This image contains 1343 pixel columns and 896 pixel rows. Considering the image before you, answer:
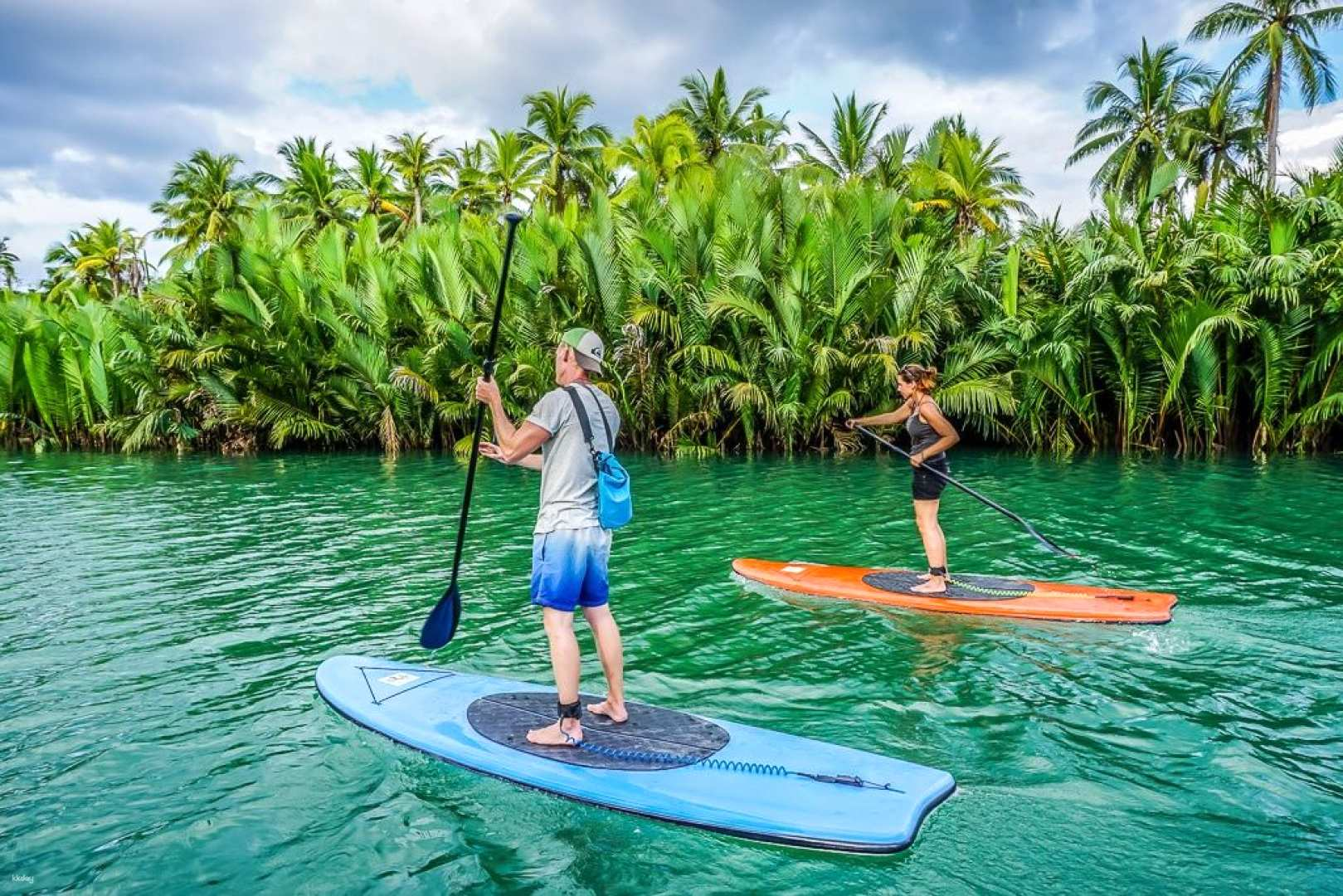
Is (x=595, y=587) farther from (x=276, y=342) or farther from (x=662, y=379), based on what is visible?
(x=276, y=342)

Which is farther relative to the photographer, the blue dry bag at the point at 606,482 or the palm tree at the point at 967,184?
the palm tree at the point at 967,184

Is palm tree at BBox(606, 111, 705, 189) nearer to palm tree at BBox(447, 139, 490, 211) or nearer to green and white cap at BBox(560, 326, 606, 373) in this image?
palm tree at BBox(447, 139, 490, 211)

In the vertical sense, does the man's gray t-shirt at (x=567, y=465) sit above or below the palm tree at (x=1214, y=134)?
below

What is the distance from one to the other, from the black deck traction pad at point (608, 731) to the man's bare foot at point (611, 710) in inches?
1.3

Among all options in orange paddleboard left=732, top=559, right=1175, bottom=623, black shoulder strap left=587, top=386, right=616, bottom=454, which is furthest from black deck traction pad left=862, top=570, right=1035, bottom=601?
black shoulder strap left=587, top=386, right=616, bottom=454

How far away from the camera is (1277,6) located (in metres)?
35.6

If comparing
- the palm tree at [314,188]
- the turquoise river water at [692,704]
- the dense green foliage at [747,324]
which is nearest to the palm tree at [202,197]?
the palm tree at [314,188]

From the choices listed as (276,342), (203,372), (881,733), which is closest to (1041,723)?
(881,733)

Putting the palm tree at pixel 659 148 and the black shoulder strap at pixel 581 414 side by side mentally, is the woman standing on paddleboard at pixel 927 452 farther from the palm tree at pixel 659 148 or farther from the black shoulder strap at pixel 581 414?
the palm tree at pixel 659 148

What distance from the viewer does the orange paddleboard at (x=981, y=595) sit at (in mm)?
7434

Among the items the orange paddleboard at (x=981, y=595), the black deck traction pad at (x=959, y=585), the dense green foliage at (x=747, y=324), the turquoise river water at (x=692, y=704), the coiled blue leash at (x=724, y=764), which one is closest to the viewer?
the turquoise river water at (x=692, y=704)

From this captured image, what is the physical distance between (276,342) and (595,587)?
23478 mm

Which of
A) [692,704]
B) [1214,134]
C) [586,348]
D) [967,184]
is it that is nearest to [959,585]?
[692,704]

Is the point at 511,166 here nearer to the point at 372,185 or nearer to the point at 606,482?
the point at 372,185
